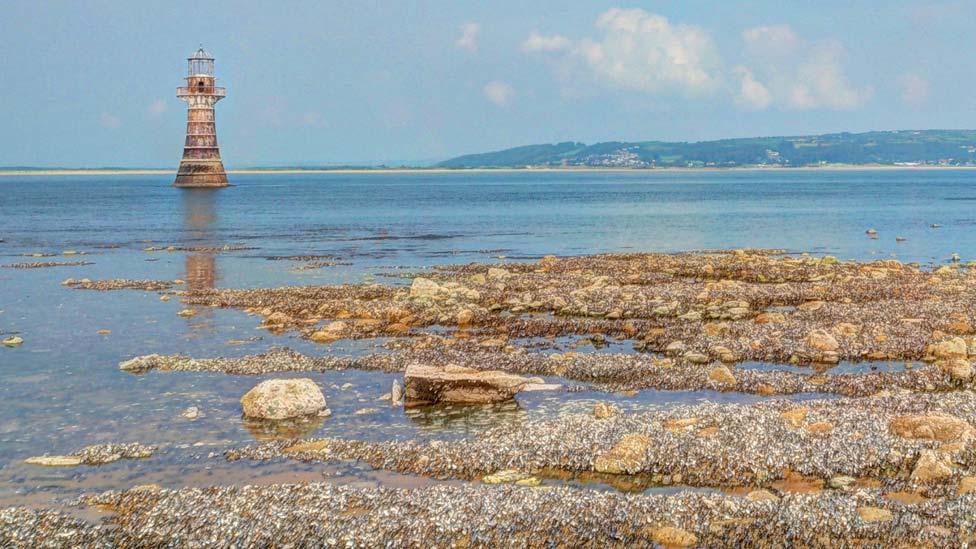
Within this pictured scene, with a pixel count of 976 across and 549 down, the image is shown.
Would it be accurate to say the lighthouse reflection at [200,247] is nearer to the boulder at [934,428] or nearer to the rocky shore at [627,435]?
the rocky shore at [627,435]

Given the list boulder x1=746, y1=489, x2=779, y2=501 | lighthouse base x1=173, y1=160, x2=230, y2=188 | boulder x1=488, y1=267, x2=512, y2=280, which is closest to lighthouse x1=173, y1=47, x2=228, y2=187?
lighthouse base x1=173, y1=160, x2=230, y2=188

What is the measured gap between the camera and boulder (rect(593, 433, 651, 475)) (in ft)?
A: 57.8

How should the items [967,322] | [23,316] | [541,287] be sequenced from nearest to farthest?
[967,322] → [23,316] → [541,287]

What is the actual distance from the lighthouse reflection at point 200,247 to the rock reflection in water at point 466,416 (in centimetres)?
1434

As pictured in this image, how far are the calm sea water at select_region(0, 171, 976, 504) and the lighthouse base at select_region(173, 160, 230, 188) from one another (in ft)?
77.2

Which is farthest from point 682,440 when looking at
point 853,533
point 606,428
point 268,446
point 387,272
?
point 387,272

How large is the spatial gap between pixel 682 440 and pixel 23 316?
2824 cm

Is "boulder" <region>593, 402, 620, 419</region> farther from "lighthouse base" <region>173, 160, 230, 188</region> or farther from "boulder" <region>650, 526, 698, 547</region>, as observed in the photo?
"lighthouse base" <region>173, 160, 230, 188</region>

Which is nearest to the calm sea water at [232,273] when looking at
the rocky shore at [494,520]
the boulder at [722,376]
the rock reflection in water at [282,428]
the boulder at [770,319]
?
the rock reflection in water at [282,428]

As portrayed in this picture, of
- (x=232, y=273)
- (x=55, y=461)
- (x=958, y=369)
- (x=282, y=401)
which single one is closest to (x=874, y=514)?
(x=958, y=369)

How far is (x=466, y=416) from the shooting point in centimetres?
2180

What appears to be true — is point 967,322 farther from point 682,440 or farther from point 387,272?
point 387,272

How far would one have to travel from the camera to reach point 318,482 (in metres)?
17.2

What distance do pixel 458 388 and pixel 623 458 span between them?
6.09m
